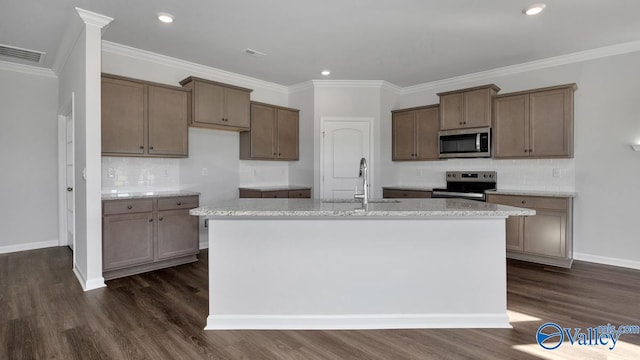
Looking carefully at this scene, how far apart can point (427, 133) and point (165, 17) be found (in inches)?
151

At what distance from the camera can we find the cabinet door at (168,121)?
3842mm

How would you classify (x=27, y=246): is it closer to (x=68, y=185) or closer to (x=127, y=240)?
(x=68, y=185)

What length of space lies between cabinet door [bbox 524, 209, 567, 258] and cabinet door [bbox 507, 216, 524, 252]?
4cm

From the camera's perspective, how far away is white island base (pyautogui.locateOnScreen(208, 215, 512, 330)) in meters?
2.38

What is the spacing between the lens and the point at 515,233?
4160 millimetres

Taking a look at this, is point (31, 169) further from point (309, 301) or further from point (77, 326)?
point (309, 301)

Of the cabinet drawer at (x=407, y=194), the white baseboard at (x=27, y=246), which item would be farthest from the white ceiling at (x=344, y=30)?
the white baseboard at (x=27, y=246)

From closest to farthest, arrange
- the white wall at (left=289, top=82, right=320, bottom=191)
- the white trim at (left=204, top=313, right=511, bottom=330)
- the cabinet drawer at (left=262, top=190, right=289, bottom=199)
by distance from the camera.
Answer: the white trim at (left=204, top=313, right=511, bottom=330) → the cabinet drawer at (left=262, top=190, right=289, bottom=199) → the white wall at (left=289, top=82, right=320, bottom=191)

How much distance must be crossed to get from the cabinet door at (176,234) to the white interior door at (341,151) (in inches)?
82.3

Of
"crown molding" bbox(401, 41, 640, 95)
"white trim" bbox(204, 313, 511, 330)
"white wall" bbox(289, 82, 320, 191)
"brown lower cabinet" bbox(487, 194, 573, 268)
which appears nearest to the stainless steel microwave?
"brown lower cabinet" bbox(487, 194, 573, 268)

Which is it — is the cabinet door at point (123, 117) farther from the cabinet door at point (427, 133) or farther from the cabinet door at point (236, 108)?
the cabinet door at point (427, 133)

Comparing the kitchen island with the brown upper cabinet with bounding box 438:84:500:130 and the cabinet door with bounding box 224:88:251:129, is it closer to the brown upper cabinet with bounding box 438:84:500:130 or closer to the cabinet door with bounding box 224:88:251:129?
the cabinet door with bounding box 224:88:251:129

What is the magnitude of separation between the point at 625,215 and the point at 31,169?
754cm

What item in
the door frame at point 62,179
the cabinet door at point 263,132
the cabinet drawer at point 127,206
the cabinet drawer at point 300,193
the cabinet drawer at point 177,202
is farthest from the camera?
the cabinet drawer at point 300,193
